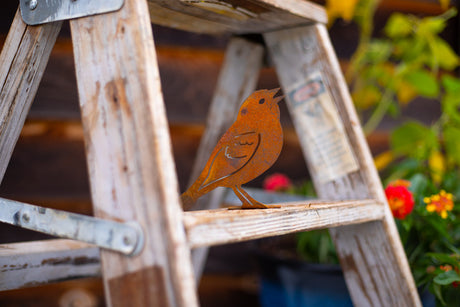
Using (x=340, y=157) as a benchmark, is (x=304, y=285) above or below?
below

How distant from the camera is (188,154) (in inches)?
56.7

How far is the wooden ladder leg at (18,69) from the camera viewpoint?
2.11 feet

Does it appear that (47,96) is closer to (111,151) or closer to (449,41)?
(111,151)

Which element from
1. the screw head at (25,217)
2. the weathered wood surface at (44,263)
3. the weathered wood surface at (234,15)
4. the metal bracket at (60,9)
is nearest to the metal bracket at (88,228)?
the screw head at (25,217)

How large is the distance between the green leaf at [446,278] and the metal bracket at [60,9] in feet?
2.44

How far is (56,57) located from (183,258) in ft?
3.34

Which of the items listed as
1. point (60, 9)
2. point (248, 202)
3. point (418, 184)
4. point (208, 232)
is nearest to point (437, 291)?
point (418, 184)

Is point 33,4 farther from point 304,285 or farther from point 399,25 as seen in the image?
point 399,25

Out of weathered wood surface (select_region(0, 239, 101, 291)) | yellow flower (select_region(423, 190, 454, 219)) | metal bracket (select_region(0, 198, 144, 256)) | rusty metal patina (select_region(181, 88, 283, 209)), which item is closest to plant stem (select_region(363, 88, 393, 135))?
yellow flower (select_region(423, 190, 454, 219))

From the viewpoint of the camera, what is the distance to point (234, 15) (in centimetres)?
79

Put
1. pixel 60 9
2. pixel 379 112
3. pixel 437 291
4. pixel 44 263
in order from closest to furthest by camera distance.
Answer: pixel 60 9, pixel 44 263, pixel 437 291, pixel 379 112

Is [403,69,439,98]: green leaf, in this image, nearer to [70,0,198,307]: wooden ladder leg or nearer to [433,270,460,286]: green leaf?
[433,270,460,286]: green leaf

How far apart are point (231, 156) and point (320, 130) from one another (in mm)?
320

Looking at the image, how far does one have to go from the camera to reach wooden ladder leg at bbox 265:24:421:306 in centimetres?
80
